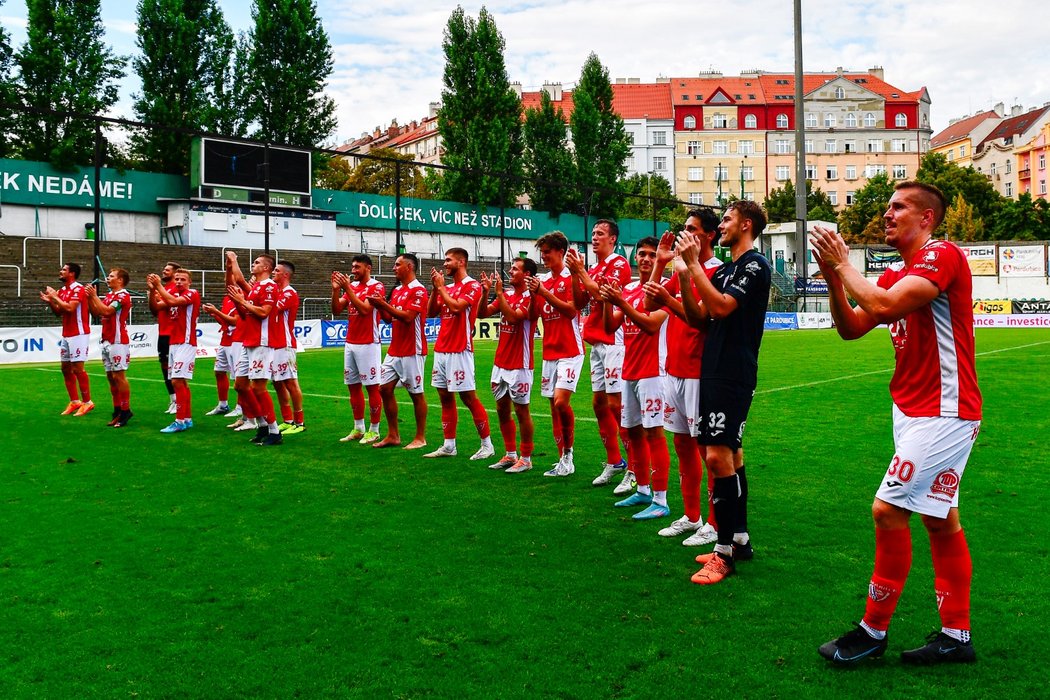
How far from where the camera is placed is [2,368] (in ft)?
67.5

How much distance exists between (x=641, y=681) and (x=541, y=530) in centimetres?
264

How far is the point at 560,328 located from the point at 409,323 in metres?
2.34

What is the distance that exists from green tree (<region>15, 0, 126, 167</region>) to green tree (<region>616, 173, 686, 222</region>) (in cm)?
2810

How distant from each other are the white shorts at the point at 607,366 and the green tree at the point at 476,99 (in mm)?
44276

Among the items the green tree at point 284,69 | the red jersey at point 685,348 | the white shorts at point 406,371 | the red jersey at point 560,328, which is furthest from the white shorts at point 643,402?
the green tree at point 284,69

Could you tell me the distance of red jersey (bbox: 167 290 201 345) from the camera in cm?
1166

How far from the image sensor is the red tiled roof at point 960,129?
11100 centimetres

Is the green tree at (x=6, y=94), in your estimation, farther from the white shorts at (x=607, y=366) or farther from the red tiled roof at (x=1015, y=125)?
the red tiled roof at (x=1015, y=125)

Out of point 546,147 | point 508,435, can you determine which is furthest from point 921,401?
point 546,147

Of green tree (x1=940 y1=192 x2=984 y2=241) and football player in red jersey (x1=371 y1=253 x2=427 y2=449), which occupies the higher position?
green tree (x1=940 y1=192 x2=984 y2=241)

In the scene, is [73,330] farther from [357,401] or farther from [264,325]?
[357,401]

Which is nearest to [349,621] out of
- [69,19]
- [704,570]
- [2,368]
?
[704,570]

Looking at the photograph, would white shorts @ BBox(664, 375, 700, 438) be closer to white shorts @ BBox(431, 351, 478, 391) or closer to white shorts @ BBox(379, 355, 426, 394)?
white shorts @ BBox(431, 351, 478, 391)

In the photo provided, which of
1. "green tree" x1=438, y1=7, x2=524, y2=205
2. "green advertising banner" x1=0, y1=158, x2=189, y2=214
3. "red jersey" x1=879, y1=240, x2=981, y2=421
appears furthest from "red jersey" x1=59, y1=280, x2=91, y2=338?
"green tree" x1=438, y1=7, x2=524, y2=205
